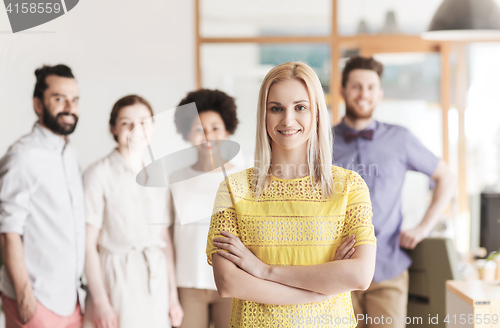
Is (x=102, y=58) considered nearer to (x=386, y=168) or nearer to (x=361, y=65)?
(x=361, y=65)

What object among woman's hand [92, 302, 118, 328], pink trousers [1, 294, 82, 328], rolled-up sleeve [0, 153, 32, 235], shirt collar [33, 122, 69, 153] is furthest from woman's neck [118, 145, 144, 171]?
pink trousers [1, 294, 82, 328]

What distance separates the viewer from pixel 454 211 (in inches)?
149

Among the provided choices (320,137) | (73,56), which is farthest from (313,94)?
(73,56)

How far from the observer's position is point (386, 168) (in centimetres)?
214

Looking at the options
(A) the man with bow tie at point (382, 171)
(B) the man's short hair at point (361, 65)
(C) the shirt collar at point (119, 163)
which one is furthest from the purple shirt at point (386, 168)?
(C) the shirt collar at point (119, 163)

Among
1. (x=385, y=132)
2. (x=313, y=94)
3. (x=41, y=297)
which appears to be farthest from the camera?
(x=385, y=132)

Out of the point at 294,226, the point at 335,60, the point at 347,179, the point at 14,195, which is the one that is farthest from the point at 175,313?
the point at 335,60

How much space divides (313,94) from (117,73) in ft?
8.76

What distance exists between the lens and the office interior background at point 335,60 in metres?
3.63

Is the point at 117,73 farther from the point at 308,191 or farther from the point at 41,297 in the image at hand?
the point at 308,191

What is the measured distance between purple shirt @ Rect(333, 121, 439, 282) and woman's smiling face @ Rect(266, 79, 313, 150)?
0.97 m

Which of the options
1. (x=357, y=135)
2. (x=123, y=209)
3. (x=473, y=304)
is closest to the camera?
(x=473, y=304)

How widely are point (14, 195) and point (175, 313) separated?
867 millimetres

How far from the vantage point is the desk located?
1.67m
